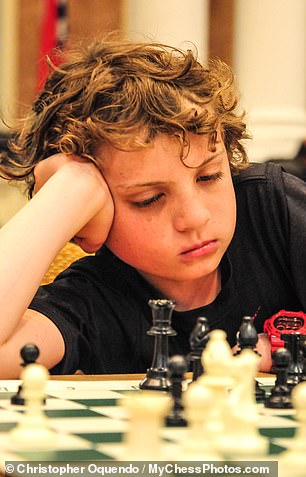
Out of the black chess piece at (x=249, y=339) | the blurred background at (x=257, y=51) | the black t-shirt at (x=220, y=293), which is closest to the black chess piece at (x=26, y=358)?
the black chess piece at (x=249, y=339)

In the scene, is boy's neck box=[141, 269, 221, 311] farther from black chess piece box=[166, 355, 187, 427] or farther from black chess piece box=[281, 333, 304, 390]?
black chess piece box=[166, 355, 187, 427]

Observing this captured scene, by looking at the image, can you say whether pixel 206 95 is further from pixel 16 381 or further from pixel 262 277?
pixel 16 381

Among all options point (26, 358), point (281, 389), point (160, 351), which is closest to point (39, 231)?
point (160, 351)

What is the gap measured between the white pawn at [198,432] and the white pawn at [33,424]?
6.6 inches

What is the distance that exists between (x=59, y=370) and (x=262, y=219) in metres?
0.56

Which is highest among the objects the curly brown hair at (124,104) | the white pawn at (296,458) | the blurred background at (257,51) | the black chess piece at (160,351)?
the blurred background at (257,51)

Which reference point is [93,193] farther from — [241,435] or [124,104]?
→ [241,435]

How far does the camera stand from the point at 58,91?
2283 mm

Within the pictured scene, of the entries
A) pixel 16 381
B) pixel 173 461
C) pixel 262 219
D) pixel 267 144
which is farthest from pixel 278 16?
pixel 173 461

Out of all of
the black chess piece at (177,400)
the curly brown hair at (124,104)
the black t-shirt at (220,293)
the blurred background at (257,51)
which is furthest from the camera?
the blurred background at (257,51)

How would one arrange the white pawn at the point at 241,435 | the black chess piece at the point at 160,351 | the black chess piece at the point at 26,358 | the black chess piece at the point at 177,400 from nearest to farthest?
the white pawn at the point at 241,435
the black chess piece at the point at 177,400
the black chess piece at the point at 26,358
the black chess piece at the point at 160,351

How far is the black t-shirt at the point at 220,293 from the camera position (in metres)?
2.15

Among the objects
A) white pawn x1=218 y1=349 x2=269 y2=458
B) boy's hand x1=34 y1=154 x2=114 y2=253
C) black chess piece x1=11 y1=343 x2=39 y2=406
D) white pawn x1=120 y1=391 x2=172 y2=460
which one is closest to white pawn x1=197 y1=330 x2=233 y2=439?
white pawn x1=218 y1=349 x2=269 y2=458

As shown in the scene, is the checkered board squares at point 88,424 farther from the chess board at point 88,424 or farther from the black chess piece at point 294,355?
the black chess piece at point 294,355
